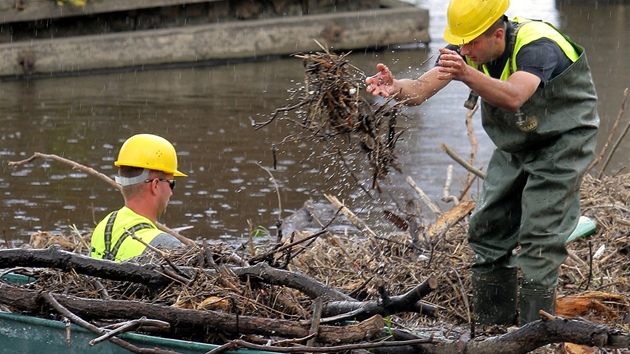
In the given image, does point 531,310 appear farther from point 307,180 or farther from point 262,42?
point 262,42

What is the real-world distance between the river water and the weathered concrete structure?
0.26 meters

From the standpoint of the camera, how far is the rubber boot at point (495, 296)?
5.16 metres

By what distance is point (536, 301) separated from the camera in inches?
189

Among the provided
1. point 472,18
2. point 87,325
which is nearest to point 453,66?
point 472,18

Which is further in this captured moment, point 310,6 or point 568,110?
point 310,6

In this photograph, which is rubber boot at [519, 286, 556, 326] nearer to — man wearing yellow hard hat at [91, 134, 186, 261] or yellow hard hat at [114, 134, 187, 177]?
man wearing yellow hard hat at [91, 134, 186, 261]

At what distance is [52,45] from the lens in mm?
14547

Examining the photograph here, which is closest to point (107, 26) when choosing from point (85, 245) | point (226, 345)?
point (85, 245)

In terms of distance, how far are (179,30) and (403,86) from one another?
10826mm

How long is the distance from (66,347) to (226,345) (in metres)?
0.71

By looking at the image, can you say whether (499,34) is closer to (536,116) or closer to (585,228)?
(536,116)

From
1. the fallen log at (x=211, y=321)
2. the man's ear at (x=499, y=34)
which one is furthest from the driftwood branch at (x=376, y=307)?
the man's ear at (x=499, y=34)

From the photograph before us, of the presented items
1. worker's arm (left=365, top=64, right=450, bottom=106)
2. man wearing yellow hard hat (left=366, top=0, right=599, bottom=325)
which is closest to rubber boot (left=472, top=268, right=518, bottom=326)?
man wearing yellow hard hat (left=366, top=0, right=599, bottom=325)

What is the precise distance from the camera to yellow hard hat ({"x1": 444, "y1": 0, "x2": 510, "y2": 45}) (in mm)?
4664
